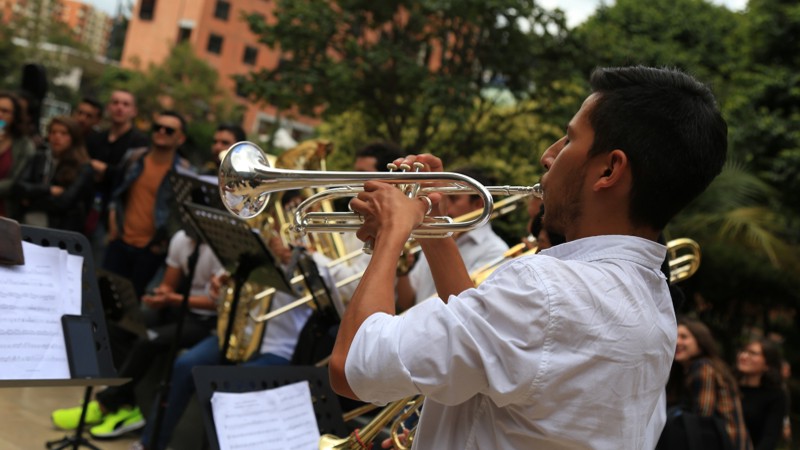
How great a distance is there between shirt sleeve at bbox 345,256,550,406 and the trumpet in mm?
418

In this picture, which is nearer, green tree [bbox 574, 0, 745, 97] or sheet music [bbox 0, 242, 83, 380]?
sheet music [bbox 0, 242, 83, 380]

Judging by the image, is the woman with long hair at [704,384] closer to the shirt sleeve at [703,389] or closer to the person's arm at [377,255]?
the shirt sleeve at [703,389]

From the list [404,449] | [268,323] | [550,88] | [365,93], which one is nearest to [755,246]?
[550,88]

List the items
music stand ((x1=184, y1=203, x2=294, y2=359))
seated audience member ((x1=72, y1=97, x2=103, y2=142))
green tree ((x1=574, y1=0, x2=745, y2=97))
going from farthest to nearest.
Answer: green tree ((x1=574, y1=0, x2=745, y2=97)) < seated audience member ((x1=72, y1=97, x2=103, y2=142)) < music stand ((x1=184, y1=203, x2=294, y2=359))

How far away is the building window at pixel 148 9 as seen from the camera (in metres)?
46.1

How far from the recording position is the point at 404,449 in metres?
2.48

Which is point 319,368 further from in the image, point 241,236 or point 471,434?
point 471,434

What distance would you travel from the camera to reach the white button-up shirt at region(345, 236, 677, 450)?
63.6 inches

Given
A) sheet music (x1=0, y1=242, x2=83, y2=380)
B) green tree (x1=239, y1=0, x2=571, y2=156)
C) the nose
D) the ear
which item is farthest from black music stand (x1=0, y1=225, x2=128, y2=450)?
green tree (x1=239, y1=0, x2=571, y2=156)

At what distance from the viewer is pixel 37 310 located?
2.70 metres

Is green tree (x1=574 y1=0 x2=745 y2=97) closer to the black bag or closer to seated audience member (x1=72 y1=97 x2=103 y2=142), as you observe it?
seated audience member (x1=72 y1=97 x2=103 y2=142)

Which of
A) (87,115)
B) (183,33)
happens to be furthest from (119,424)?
(183,33)

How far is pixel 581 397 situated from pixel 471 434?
0.25 metres

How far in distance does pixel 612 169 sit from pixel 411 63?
8119 mm
